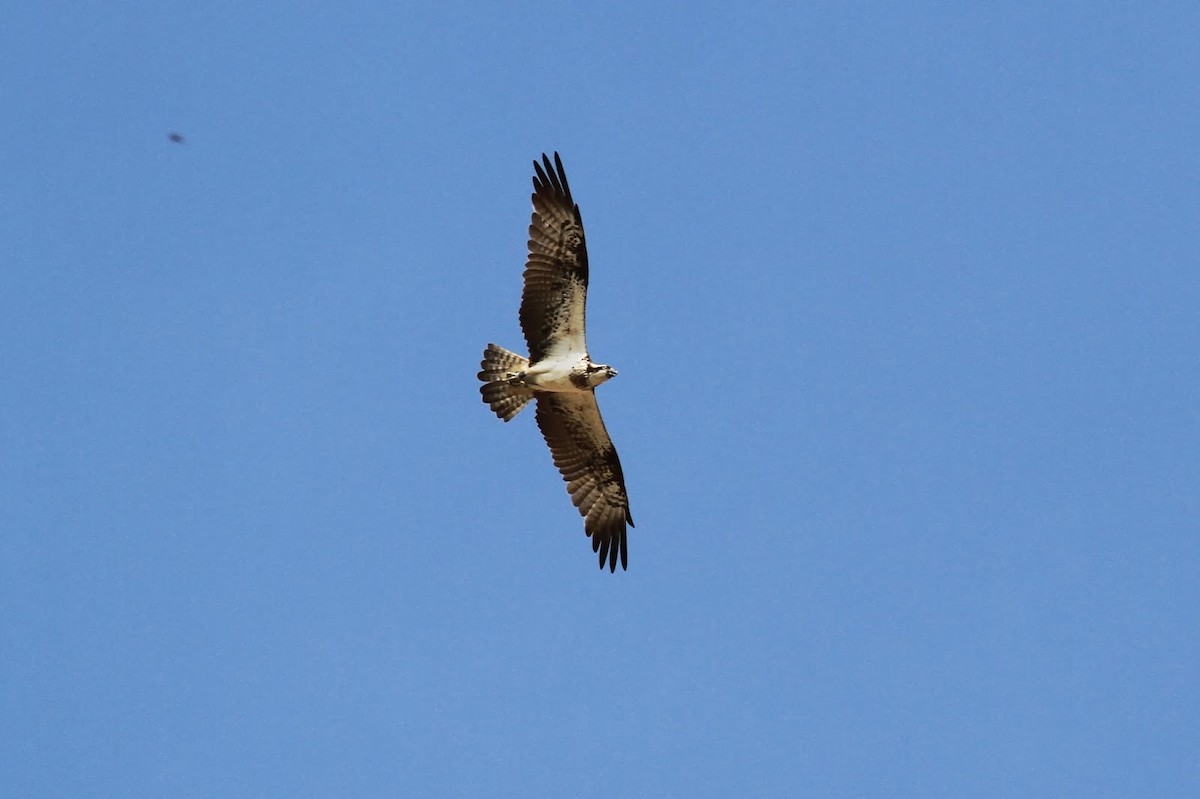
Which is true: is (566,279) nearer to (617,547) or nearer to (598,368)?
(598,368)

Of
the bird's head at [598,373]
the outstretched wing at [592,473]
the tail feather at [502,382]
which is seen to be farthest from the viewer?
the outstretched wing at [592,473]

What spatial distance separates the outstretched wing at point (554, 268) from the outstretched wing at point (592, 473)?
123cm

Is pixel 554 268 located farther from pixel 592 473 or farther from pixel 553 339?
pixel 592 473

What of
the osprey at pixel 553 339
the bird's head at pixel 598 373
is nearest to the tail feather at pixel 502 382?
the osprey at pixel 553 339

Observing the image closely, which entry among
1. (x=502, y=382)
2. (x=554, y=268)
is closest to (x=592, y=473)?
(x=502, y=382)

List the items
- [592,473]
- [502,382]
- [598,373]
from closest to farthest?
[598,373] < [502,382] < [592,473]

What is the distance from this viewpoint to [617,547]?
21.2 metres

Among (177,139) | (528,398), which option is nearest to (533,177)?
(528,398)

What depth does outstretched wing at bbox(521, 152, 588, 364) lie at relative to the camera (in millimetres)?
19344

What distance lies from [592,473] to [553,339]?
2209 mm

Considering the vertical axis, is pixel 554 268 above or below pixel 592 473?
above

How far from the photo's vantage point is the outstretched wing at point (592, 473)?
20.5 meters

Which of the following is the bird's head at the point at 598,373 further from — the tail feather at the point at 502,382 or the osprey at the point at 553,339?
the tail feather at the point at 502,382

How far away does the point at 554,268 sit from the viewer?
19.4 meters
